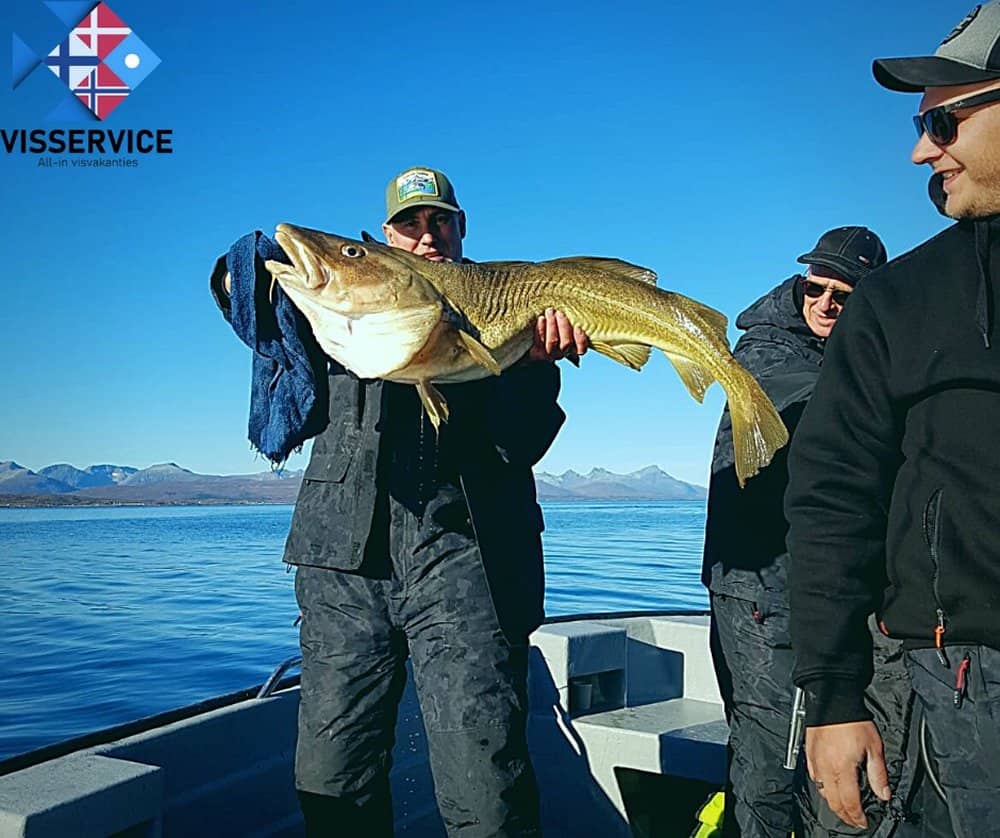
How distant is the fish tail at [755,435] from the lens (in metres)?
3.26

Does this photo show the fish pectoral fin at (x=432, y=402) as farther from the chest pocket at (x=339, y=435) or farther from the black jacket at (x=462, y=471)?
the chest pocket at (x=339, y=435)

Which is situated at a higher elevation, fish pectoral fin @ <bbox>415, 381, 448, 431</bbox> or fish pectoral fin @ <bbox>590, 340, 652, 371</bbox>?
Result: fish pectoral fin @ <bbox>590, 340, 652, 371</bbox>

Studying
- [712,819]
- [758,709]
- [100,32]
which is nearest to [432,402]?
[758,709]

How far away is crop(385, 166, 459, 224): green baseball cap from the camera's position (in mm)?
3850

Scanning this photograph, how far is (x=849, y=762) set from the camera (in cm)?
225

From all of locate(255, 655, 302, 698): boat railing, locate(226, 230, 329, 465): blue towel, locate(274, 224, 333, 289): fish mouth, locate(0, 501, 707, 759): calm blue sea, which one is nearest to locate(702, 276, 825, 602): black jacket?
locate(226, 230, 329, 465): blue towel

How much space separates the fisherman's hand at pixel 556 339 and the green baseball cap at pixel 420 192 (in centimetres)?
85

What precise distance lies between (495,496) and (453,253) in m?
1.09

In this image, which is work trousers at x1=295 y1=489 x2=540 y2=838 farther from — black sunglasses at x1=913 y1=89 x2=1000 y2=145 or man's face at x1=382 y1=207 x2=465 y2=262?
black sunglasses at x1=913 y1=89 x2=1000 y2=145

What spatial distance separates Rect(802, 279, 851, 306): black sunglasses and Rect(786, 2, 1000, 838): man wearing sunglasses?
1.62 meters

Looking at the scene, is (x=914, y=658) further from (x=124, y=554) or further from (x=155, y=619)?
(x=124, y=554)

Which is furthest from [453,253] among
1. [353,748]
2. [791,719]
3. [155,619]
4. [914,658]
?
[155,619]

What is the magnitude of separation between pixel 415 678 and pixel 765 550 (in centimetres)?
139

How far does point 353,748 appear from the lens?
3451mm
